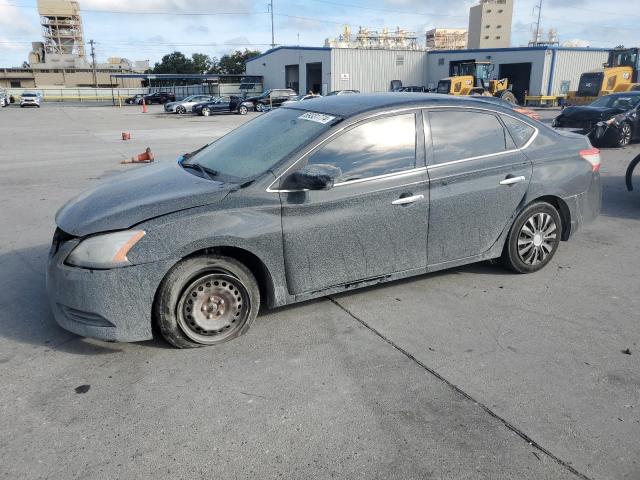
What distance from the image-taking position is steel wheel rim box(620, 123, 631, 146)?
14.6m

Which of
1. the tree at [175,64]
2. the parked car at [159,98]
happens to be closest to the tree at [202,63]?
the tree at [175,64]

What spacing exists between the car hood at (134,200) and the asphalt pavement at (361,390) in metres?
0.90

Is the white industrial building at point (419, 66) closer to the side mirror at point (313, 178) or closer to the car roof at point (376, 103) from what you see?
the car roof at point (376, 103)

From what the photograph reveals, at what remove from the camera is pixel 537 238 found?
4.87m

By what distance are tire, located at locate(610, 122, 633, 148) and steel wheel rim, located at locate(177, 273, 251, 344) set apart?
14263 millimetres

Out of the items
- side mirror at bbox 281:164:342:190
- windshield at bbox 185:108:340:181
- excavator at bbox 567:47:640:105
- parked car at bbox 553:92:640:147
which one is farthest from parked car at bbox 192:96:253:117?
side mirror at bbox 281:164:342:190

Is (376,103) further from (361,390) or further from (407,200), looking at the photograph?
(361,390)

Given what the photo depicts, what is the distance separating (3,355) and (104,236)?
1151mm

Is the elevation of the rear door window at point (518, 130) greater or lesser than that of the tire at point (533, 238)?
greater

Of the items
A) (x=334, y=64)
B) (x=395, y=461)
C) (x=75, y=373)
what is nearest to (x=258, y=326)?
(x=75, y=373)

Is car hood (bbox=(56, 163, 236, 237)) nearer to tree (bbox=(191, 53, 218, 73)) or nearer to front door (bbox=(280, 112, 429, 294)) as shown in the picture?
front door (bbox=(280, 112, 429, 294))

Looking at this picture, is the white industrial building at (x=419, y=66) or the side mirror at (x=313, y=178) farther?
the white industrial building at (x=419, y=66)

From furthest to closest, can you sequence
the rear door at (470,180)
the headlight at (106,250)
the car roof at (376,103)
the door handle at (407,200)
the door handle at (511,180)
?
the door handle at (511,180)
the rear door at (470,180)
the car roof at (376,103)
the door handle at (407,200)
the headlight at (106,250)

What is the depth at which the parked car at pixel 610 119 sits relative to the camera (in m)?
14.4
